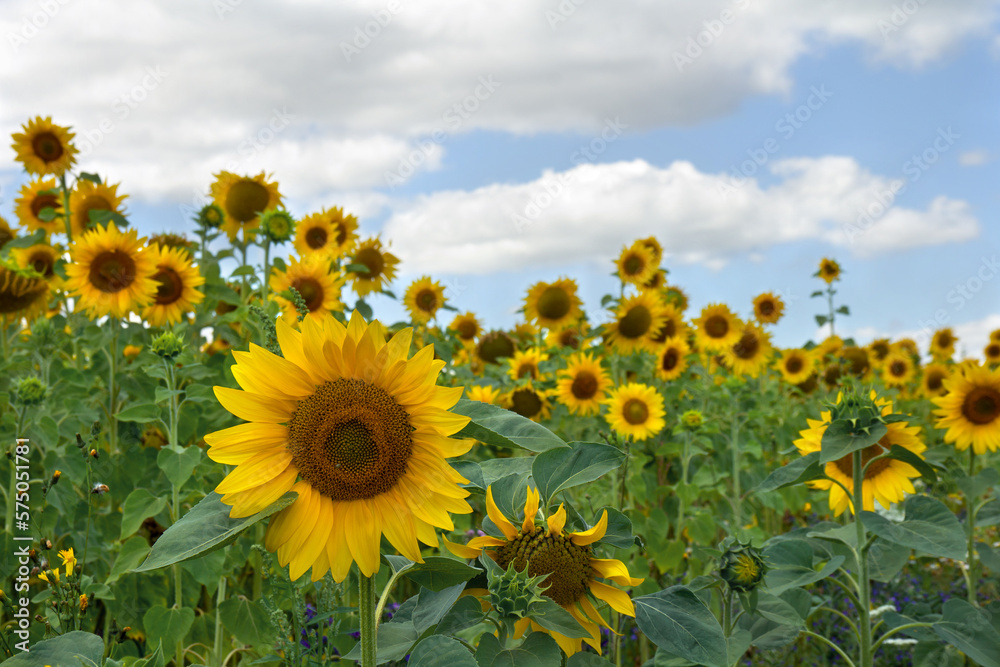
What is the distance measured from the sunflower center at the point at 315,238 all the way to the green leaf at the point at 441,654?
377 cm

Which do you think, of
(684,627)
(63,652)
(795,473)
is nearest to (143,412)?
(63,652)

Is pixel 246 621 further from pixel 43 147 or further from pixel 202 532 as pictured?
pixel 43 147

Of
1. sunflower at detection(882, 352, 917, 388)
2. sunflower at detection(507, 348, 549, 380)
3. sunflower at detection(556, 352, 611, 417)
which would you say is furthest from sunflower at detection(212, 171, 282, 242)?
sunflower at detection(882, 352, 917, 388)

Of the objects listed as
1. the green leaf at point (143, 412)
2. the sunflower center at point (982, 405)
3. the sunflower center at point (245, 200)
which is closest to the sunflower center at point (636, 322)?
the sunflower center at point (982, 405)

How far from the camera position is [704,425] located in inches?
140

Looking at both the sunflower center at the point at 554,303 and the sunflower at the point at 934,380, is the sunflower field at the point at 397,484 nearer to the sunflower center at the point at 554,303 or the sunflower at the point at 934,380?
the sunflower center at the point at 554,303

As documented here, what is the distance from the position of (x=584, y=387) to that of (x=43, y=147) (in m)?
3.67

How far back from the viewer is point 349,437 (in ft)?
3.75

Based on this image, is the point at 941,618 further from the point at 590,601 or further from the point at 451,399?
the point at 451,399

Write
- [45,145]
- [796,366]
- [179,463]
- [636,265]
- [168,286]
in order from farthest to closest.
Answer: [796,366] < [636,265] < [45,145] < [168,286] < [179,463]

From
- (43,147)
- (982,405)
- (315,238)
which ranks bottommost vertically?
(982,405)

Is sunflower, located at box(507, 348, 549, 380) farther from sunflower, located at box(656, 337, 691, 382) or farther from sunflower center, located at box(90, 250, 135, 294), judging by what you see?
sunflower center, located at box(90, 250, 135, 294)

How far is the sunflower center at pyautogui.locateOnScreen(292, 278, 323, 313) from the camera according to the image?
3764mm

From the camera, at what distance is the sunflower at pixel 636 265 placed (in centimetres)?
546
